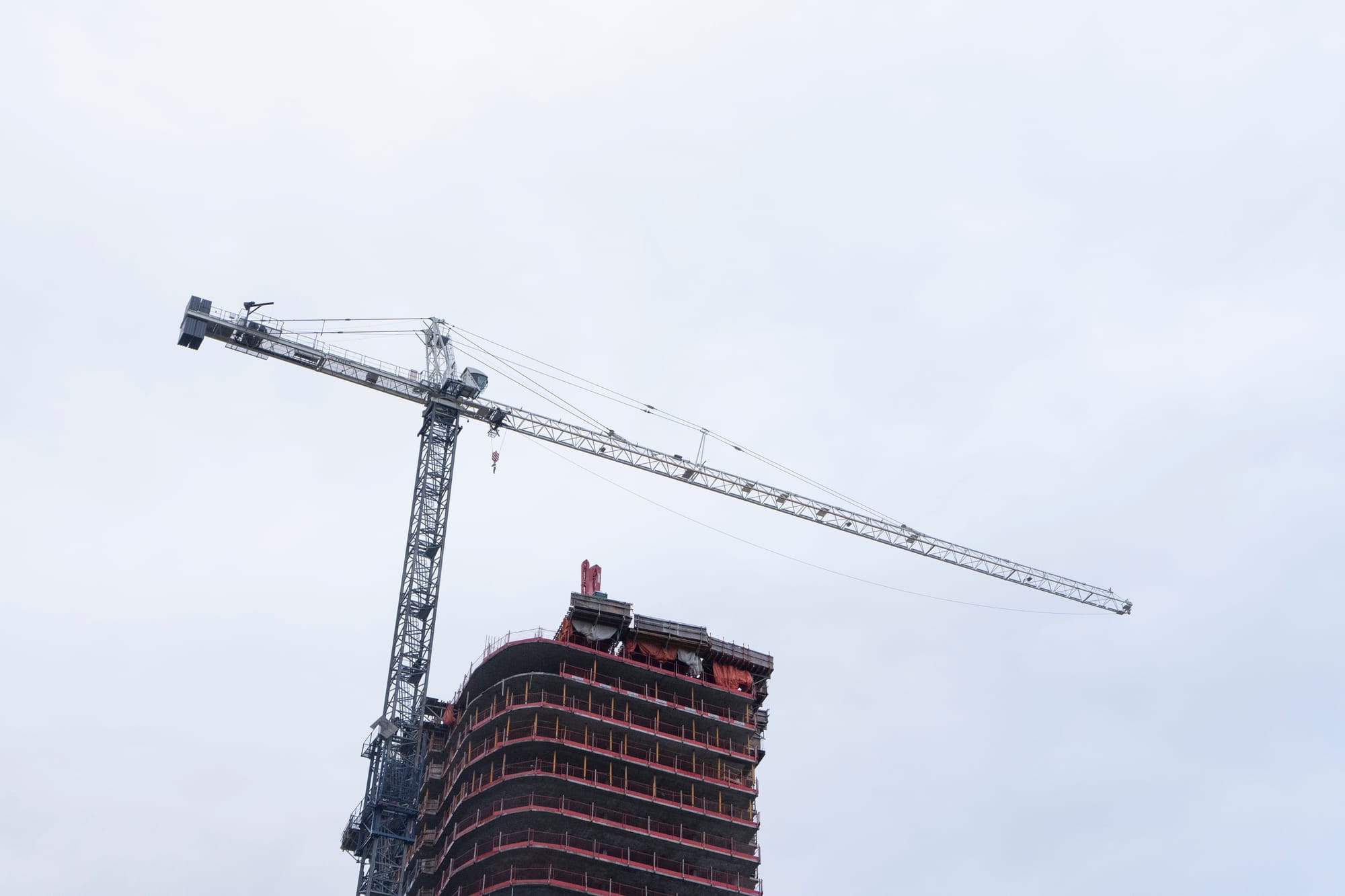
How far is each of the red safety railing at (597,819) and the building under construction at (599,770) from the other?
13cm

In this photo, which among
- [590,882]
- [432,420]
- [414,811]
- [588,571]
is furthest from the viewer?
[432,420]

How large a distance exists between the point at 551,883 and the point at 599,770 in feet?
37.3

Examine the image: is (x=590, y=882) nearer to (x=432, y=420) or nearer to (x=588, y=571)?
(x=588, y=571)

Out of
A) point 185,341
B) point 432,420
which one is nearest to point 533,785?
point 432,420

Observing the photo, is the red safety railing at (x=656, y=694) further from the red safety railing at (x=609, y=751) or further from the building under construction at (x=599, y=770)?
the red safety railing at (x=609, y=751)

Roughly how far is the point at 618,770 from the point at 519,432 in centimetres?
4376

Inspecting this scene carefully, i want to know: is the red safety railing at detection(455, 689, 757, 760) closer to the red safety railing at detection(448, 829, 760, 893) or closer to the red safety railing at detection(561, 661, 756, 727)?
the red safety railing at detection(561, 661, 756, 727)

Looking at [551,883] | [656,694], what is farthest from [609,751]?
[551,883]

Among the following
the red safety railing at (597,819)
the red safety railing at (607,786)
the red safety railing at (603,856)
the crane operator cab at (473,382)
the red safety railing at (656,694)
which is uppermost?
the crane operator cab at (473,382)

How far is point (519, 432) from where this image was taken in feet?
530

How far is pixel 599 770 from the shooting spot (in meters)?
129

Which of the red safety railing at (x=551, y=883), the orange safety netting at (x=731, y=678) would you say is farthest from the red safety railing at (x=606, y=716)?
the red safety railing at (x=551, y=883)

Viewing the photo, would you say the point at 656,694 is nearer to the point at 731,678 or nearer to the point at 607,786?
the point at 731,678

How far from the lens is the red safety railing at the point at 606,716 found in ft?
429
